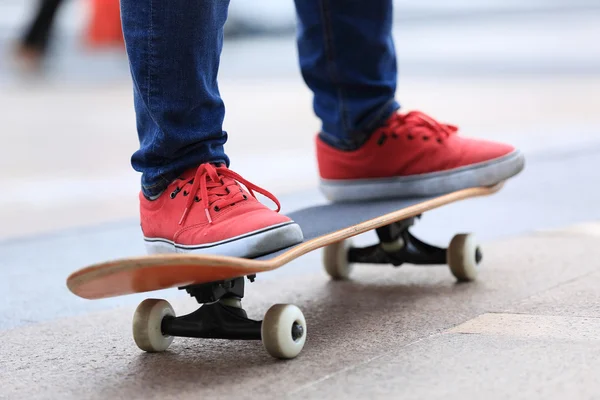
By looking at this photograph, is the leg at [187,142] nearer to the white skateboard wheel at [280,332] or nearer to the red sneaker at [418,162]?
the white skateboard wheel at [280,332]

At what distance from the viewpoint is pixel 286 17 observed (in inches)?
746

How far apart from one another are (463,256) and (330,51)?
0.57 metres

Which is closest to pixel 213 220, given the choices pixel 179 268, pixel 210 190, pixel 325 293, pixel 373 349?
pixel 210 190

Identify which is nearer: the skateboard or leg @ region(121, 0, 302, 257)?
the skateboard

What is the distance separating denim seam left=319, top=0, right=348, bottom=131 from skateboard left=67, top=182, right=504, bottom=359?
0.76 feet

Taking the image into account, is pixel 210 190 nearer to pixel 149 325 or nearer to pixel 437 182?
pixel 149 325

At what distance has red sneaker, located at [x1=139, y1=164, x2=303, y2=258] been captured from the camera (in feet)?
5.22

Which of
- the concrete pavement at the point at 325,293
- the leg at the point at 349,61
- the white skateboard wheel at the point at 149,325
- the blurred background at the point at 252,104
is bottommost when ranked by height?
the blurred background at the point at 252,104

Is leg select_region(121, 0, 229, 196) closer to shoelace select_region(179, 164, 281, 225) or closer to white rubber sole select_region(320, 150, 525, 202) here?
shoelace select_region(179, 164, 281, 225)

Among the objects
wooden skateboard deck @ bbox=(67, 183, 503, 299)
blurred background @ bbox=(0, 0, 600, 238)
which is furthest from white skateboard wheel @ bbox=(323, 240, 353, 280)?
blurred background @ bbox=(0, 0, 600, 238)

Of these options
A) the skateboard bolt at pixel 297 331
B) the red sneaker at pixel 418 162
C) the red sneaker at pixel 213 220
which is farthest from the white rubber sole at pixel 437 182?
the skateboard bolt at pixel 297 331

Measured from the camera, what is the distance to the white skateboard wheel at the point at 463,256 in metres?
2.20

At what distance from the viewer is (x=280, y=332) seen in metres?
1.58

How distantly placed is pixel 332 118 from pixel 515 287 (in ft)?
1.90
